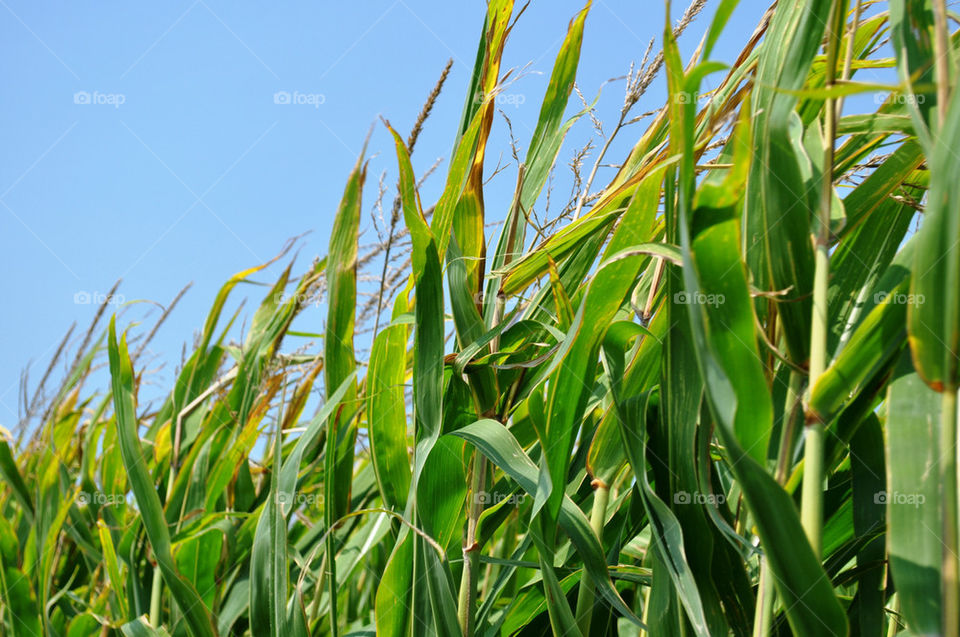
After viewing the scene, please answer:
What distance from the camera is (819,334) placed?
12.4 inches

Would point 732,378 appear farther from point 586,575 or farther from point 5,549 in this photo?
point 5,549

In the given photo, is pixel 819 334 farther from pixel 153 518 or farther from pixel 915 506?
pixel 153 518

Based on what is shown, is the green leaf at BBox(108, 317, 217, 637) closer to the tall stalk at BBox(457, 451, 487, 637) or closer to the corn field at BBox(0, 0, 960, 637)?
the corn field at BBox(0, 0, 960, 637)

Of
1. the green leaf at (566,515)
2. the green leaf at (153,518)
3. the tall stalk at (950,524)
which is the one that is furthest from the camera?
the green leaf at (153,518)

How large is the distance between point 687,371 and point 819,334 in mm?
81

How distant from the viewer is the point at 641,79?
22.0 inches

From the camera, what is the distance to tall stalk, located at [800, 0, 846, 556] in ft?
0.98

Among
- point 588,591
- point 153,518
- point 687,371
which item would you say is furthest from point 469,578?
point 153,518

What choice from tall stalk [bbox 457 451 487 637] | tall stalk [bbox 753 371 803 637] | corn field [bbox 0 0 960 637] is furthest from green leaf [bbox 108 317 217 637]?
tall stalk [bbox 753 371 803 637]

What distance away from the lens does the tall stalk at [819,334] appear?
298 millimetres

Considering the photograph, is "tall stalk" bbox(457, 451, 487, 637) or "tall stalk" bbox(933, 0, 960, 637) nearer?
"tall stalk" bbox(933, 0, 960, 637)

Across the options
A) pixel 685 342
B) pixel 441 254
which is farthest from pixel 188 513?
pixel 685 342

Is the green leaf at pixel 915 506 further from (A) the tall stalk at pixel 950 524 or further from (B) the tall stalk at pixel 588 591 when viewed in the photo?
(B) the tall stalk at pixel 588 591

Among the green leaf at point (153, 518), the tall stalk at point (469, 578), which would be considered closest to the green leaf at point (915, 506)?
the tall stalk at point (469, 578)
